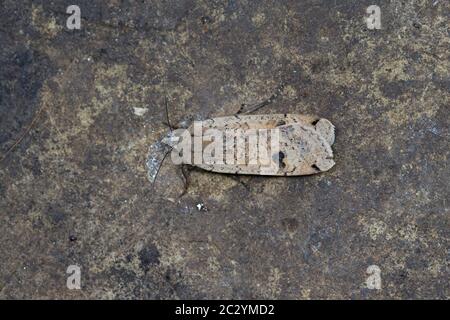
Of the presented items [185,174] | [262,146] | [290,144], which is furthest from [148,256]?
[290,144]

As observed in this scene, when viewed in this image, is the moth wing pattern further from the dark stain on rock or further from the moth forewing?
the dark stain on rock

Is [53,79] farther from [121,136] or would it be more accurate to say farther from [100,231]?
[100,231]

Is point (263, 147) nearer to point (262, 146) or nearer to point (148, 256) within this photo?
point (262, 146)

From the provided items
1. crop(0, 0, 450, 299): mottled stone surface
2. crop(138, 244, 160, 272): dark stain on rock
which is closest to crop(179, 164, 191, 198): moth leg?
crop(0, 0, 450, 299): mottled stone surface

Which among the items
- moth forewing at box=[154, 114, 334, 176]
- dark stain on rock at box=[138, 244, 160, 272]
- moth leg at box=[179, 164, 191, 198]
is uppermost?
moth forewing at box=[154, 114, 334, 176]
